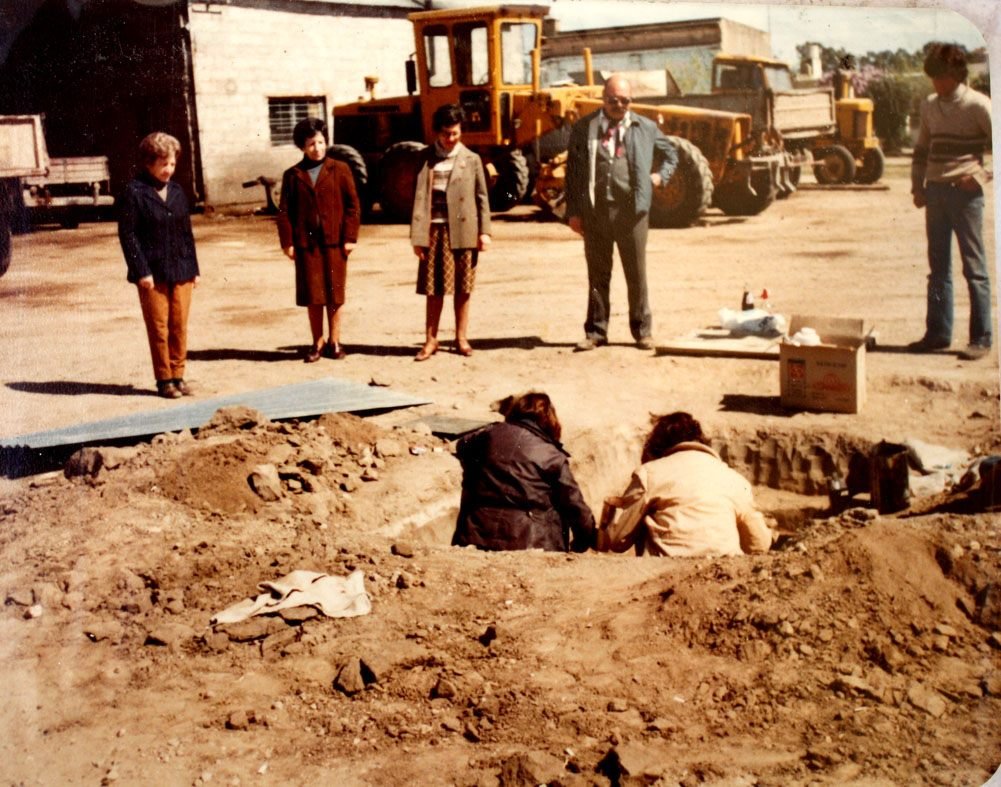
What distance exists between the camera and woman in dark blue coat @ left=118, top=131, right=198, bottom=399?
5504 millimetres

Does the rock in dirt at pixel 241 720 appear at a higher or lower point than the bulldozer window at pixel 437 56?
lower

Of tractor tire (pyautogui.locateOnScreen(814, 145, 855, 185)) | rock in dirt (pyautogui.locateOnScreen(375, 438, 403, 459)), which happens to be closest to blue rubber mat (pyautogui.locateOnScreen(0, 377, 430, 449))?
rock in dirt (pyautogui.locateOnScreen(375, 438, 403, 459))

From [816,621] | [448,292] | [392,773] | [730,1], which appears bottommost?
[392,773]

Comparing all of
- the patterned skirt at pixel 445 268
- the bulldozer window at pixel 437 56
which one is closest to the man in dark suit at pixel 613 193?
the patterned skirt at pixel 445 268

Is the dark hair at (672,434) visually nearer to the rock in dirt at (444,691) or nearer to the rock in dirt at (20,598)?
the rock in dirt at (444,691)

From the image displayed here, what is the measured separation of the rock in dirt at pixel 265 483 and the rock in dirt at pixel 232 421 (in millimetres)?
510

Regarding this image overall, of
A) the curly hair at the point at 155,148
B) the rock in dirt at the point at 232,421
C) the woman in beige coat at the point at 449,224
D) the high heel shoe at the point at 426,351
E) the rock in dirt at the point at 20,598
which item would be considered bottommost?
the rock in dirt at the point at 20,598

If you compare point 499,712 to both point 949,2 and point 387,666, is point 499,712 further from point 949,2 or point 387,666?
point 949,2

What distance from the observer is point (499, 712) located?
3.11m

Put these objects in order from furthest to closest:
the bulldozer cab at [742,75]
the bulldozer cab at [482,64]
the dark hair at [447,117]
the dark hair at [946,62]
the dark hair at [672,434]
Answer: the bulldozer cab at [742,75]
the bulldozer cab at [482,64]
the dark hair at [447,117]
the dark hair at [946,62]
the dark hair at [672,434]

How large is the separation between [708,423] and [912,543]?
242 centimetres

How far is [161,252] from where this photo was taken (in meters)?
5.75

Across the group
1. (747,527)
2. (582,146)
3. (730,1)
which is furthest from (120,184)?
(747,527)

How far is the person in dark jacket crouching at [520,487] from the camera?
4.21 metres
